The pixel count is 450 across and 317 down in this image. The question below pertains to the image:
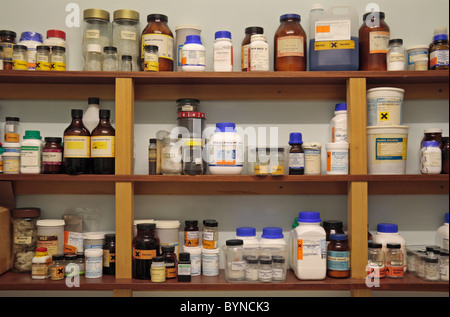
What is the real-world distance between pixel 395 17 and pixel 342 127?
56 centimetres

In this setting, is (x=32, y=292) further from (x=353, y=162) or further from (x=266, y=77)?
(x=353, y=162)

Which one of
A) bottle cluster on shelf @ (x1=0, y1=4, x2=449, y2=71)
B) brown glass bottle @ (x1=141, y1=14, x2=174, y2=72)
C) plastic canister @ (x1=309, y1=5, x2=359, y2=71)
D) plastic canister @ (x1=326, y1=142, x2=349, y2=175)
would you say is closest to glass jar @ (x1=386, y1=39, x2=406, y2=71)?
bottle cluster on shelf @ (x1=0, y1=4, x2=449, y2=71)

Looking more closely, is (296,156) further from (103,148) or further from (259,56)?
(103,148)

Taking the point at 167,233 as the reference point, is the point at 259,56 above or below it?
above

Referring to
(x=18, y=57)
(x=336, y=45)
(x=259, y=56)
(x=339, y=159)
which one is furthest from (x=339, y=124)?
(x=18, y=57)

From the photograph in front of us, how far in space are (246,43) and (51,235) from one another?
3.50 feet

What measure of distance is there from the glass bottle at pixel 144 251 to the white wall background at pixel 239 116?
20 cm

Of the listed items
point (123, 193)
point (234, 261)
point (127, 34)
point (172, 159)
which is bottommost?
point (234, 261)

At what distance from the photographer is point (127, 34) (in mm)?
1637

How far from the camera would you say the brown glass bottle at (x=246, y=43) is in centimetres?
162

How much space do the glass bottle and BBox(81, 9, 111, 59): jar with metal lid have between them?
73 centimetres

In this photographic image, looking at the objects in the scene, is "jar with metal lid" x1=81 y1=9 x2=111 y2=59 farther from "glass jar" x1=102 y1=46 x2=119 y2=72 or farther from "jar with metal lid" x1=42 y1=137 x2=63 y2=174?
"jar with metal lid" x1=42 y1=137 x2=63 y2=174

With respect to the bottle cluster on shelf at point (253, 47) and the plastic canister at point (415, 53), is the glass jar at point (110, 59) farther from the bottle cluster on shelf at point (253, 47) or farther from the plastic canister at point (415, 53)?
the plastic canister at point (415, 53)

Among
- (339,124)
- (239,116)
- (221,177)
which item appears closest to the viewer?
(221,177)
